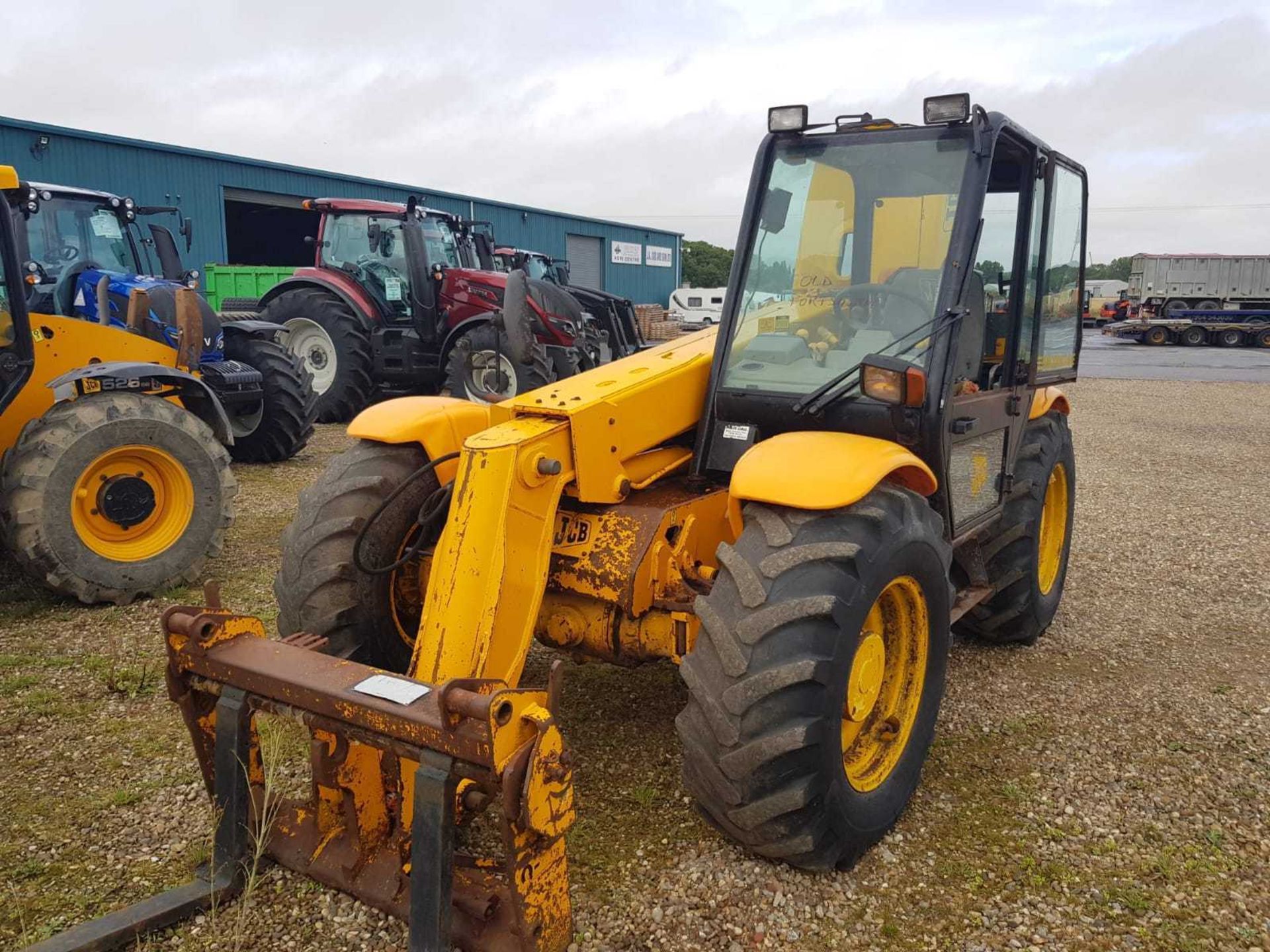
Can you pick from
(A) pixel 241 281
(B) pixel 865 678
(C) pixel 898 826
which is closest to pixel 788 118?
(B) pixel 865 678

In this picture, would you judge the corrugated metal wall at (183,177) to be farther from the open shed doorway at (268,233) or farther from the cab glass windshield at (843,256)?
the cab glass windshield at (843,256)

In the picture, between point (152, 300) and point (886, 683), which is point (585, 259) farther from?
point (886, 683)

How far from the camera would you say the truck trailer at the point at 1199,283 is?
3319 centimetres

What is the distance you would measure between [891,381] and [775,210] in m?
1.04

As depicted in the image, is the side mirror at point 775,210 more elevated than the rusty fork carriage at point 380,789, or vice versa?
the side mirror at point 775,210

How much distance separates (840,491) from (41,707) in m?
3.36

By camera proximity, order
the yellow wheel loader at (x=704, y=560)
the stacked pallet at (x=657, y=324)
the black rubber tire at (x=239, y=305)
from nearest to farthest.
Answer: the yellow wheel loader at (x=704, y=560), the black rubber tire at (x=239, y=305), the stacked pallet at (x=657, y=324)

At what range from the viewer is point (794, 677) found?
255 cm

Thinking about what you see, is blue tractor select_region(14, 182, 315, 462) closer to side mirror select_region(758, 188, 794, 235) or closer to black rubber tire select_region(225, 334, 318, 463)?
black rubber tire select_region(225, 334, 318, 463)

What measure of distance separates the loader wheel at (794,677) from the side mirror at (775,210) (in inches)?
48.3

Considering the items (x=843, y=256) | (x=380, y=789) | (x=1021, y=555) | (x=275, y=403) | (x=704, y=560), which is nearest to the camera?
(x=380, y=789)

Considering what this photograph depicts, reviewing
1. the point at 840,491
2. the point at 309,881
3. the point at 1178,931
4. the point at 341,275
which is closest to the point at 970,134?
the point at 840,491

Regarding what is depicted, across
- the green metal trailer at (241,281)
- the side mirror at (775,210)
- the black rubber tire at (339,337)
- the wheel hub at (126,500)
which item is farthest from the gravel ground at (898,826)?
the green metal trailer at (241,281)

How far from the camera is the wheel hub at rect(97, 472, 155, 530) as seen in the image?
513cm
